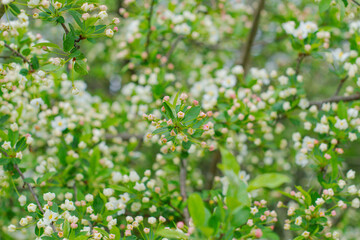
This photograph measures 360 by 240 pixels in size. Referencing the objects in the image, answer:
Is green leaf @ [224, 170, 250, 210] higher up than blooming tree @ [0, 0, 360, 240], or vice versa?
green leaf @ [224, 170, 250, 210]

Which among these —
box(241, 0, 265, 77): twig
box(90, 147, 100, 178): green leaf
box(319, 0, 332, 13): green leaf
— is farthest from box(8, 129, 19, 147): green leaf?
box(241, 0, 265, 77): twig

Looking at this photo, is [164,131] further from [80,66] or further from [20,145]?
[20,145]

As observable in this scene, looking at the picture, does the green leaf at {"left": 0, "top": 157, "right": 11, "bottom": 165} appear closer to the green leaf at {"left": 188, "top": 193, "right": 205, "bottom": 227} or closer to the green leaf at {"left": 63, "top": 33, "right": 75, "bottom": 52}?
the green leaf at {"left": 63, "top": 33, "right": 75, "bottom": 52}

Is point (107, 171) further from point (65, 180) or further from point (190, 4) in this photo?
point (190, 4)

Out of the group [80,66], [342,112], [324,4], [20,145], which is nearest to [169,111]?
[80,66]

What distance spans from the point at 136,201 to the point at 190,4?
1.94 m

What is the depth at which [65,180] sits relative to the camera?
255 centimetres

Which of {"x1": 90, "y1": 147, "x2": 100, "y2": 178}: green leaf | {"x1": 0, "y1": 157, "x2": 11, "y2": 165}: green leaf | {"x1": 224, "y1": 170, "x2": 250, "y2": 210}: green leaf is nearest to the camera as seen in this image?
{"x1": 224, "y1": 170, "x2": 250, "y2": 210}: green leaf

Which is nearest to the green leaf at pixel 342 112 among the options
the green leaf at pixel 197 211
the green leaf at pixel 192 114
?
the green leaf at pixel 192 114

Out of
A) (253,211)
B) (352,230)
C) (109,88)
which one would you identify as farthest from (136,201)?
(109,88)

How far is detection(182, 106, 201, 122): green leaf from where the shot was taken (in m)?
1.77

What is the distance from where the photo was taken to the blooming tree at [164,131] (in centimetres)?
180

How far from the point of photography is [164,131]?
1765mm

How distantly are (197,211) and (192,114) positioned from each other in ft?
1.96
